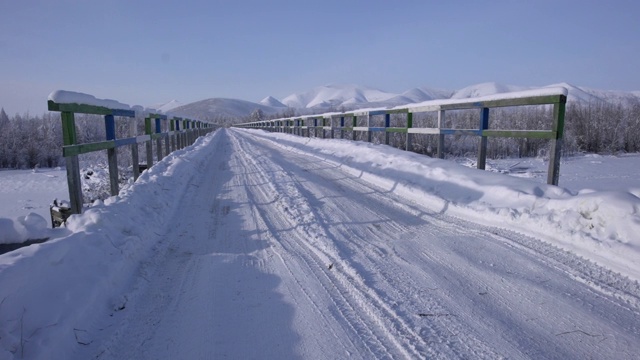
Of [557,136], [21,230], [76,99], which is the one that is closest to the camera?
[21,230]

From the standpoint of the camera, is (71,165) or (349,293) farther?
(71,165)

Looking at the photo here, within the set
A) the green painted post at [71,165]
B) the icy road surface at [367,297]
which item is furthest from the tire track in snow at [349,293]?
the green painted post at [71,165]

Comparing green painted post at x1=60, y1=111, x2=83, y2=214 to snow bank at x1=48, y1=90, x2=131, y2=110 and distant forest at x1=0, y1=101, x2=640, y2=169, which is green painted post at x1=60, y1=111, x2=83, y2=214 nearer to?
snow bank at x1=48, y1=90, x2=131, y2=110

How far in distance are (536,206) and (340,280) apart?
246 cm

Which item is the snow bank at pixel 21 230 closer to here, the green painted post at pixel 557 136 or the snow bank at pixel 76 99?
the snow bank at pixel 76 99

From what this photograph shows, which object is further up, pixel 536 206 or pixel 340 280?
pixel 536 206

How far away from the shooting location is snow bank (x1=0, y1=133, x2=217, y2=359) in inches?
75.5

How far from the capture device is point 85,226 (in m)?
3.18

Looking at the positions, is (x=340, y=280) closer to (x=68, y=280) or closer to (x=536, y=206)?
(x=68, y=280)

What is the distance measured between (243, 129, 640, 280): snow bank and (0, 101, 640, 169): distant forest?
1126 cm

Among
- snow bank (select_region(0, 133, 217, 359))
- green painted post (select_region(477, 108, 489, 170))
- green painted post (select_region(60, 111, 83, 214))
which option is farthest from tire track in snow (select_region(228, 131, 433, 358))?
green painted post (select_region(477, 108, 489, 170))

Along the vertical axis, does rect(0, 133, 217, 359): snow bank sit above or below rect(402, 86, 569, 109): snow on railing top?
below

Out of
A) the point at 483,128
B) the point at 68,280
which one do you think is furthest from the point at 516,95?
the point at 68,280

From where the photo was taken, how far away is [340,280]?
2.77 meters
